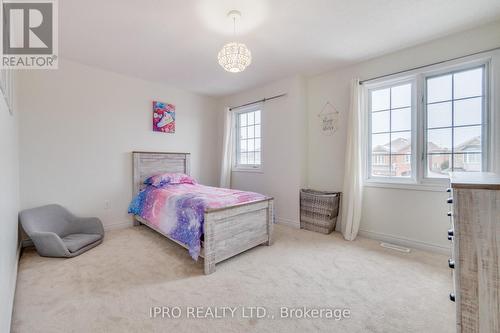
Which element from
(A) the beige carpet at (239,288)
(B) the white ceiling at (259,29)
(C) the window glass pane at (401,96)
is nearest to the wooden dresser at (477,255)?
(A) the beige carpet at (239,288)

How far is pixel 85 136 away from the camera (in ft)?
10.2

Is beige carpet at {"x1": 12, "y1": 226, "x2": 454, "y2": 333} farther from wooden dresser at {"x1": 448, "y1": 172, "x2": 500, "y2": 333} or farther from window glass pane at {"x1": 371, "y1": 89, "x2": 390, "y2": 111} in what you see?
window glass pane at {"x1": 371, "y1": 89, "x2": 390, "y2": 111}

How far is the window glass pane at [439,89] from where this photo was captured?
98.0 inches

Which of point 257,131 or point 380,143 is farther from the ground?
point 257,131

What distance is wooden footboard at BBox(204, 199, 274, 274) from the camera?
209 cm

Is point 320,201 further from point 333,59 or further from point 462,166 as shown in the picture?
point 333,59

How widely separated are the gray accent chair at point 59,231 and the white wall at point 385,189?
3.23 metres

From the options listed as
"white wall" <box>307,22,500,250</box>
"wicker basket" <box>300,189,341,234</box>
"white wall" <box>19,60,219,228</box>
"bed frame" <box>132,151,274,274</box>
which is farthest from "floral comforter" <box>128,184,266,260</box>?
"white wall" <box>307,22,500,250</box>

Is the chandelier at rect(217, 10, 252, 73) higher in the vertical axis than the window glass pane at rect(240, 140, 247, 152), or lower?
higher

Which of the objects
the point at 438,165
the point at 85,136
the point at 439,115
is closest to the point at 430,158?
the point at 438,165

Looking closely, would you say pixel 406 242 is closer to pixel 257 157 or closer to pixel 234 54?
pixel 257 157

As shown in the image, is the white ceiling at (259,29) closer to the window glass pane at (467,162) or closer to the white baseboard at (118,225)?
the window glass pane at (467,162)

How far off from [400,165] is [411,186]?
31cm

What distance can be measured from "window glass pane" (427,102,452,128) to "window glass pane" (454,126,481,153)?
0.46ft
